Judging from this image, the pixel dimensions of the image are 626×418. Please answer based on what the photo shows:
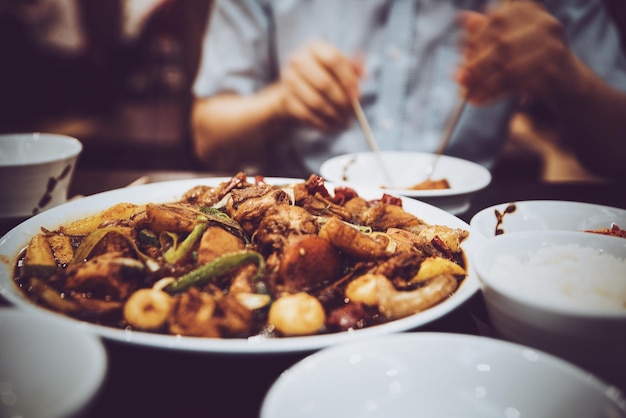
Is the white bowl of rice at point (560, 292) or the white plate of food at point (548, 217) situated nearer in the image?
the white bowl of rice at point (560, 292)

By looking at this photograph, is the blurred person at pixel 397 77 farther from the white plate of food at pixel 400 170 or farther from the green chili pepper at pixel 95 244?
the green chili pepper at pixel 95 244

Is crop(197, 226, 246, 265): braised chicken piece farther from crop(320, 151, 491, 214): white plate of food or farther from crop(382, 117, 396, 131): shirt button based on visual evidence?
crop(382, 117, 396, 131): shirt button

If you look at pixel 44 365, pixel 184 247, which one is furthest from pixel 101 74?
pixel 44 365

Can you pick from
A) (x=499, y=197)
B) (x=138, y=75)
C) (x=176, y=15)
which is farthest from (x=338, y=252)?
(x=138, y=75)

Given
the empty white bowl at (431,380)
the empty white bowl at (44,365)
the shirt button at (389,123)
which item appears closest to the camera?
the empty white bowl at (44,365)

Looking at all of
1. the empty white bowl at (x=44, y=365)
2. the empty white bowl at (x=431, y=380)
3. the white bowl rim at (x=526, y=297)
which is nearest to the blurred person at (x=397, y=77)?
the white bowl rim at (x=526, y=297)

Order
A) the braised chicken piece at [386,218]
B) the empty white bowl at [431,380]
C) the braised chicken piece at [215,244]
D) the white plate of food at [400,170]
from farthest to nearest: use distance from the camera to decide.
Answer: the white plate of food at [400,170], the braised chicken piece at [386,218], the braised chicken piece at [215,244], the empty white bowl at [431,380]

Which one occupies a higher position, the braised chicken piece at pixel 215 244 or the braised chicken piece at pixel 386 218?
the braised chicken piece at pixel 215 244
